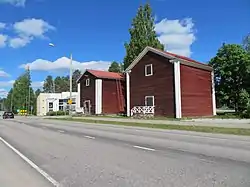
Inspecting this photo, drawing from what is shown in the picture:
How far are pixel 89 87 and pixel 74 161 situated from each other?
41904mm

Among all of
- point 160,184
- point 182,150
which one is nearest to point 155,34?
point 182,150

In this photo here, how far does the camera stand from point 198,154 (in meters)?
9.98

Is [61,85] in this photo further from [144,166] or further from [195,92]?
[144,166]

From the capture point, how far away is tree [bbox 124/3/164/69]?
5144 centimetres

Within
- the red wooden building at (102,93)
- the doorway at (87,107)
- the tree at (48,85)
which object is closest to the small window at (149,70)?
the red wooden building at (102,93)

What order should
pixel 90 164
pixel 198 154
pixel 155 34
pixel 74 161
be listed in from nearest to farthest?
pixel 90 164 → pixel 74 161 → pixel 198 154 → pixel 155 34

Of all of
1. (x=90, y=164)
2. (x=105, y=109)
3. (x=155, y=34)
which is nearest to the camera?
(x=90, y=164)

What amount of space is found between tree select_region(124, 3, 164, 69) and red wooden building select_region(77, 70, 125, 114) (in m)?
3.94

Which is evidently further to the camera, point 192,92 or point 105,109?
point 105,109

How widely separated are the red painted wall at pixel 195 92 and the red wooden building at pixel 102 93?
17379mm

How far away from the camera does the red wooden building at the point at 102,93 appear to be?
48.9 m

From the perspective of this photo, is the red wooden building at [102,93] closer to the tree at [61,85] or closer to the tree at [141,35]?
the tree at [141,35]

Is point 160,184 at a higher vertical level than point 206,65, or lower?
lower

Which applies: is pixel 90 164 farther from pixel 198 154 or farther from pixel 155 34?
pixel 155 34
